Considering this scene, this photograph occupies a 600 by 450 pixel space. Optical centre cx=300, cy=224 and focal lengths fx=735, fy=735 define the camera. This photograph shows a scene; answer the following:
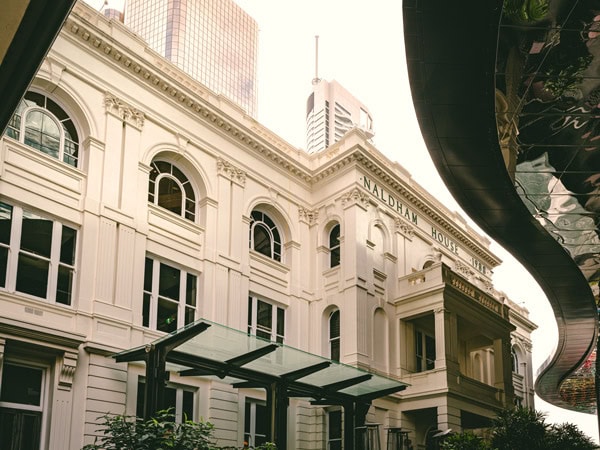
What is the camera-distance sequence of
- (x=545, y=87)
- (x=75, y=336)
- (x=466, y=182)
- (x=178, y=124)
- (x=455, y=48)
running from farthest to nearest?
(x=178, y=124), (x=75, y=336), (x=466, y=182), (x=545, y=87), (x=455, y=48)

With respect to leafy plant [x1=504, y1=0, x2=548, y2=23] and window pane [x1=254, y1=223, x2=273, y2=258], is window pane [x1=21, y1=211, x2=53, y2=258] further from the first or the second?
leafy plant [x1=504, y1=0, x2=548, y2=23]

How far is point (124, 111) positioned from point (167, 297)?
20.4 ft

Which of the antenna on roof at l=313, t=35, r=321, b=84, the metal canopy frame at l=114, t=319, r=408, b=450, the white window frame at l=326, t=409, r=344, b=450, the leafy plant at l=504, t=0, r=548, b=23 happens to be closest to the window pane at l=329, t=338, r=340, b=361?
the white window frame at l=326, t=409, r=344, b=450

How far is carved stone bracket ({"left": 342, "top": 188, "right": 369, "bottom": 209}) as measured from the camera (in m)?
30.0

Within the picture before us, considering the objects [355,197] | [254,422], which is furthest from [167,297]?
[355,197]

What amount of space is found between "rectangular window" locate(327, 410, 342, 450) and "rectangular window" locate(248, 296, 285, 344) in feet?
11.5

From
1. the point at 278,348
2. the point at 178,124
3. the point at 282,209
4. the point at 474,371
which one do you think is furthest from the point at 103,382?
the point at 474,371

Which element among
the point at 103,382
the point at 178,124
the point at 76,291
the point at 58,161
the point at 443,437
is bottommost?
the point at 443,437

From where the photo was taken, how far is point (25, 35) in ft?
16.7

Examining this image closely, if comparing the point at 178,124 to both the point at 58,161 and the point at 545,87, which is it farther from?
the point at 545,87

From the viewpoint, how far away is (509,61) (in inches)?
395

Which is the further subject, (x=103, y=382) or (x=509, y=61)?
(x=103, y=382)

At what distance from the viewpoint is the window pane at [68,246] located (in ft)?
69.5

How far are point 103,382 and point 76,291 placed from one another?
8.80 feet
